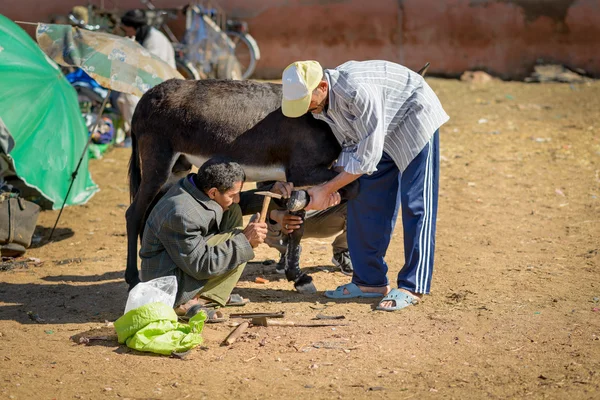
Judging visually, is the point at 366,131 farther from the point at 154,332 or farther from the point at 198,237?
the point at 154,332

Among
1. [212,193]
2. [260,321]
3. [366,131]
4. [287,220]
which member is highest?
[366,131]

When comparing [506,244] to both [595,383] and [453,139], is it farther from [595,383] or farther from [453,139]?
[453,139]

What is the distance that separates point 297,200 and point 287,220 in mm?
400

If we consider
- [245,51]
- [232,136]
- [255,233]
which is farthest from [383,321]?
[245,51]

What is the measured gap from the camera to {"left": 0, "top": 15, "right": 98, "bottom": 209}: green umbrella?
6453mm

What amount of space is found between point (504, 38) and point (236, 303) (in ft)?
29.6

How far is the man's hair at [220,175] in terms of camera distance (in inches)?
176

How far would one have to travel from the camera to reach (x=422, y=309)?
505 cm

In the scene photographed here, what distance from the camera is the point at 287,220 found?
202 inches

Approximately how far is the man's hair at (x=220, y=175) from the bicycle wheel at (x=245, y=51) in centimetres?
803

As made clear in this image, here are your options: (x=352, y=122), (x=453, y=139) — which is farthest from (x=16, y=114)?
(x=453, y=139)

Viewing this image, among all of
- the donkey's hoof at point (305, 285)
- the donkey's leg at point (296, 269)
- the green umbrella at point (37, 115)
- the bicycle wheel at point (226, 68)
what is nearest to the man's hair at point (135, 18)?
the bicycle wheel at point (226, 68)

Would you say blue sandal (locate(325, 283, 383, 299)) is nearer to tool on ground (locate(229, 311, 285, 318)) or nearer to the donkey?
the donkey

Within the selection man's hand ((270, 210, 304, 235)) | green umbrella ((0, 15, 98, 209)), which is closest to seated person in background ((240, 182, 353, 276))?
man's hand ((270, 210, 304, 235))
